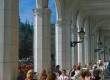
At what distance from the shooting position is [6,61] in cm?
1168

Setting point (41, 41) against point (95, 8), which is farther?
point (95, 8)

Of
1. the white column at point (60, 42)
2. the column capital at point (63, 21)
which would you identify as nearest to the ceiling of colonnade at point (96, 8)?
the column capital at point (63, 21)

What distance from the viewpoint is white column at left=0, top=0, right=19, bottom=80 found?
11.6 m

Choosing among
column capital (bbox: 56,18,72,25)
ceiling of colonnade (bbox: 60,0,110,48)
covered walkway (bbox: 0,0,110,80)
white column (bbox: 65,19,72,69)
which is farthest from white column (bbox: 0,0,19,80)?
ceiling of colonnade (bbox: 60,0,110,48)

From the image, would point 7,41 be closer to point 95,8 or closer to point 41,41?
point 41,41

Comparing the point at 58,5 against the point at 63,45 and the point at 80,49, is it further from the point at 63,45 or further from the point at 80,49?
the point at 80,49

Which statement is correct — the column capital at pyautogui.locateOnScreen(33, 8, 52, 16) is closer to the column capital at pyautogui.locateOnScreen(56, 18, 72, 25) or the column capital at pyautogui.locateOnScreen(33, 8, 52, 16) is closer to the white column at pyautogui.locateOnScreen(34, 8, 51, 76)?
the white column at pyautogui.locateOnScreen(34, 8, 51, 76)

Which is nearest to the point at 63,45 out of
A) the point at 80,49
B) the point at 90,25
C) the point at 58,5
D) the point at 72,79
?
the point at 58,5

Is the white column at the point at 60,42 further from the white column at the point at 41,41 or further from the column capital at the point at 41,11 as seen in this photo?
the column capital at the point at 41,11

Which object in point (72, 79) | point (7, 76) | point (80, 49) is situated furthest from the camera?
point (80, 49)

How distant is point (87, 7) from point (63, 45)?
413 inches

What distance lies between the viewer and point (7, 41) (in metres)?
11.8

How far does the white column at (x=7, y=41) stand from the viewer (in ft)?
38.2

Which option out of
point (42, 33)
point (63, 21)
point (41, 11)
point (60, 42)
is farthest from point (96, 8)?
point (41, 11)
